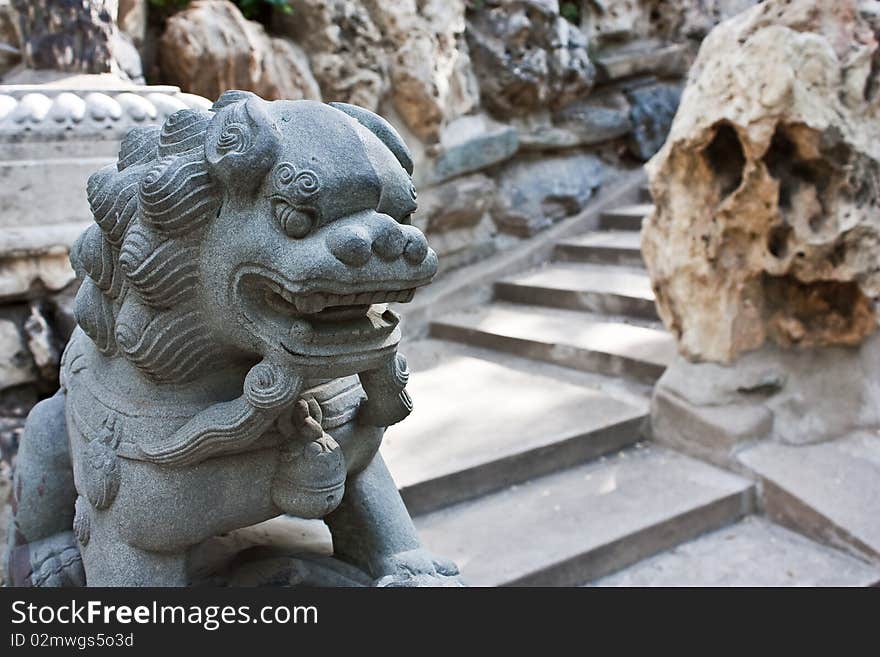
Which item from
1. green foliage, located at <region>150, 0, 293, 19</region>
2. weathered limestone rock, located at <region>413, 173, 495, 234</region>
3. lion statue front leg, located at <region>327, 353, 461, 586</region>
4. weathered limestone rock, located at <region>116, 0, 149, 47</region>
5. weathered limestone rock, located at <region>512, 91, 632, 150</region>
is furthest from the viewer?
weathered limestone rock, located at <region>512, 91, 632, 150</region>

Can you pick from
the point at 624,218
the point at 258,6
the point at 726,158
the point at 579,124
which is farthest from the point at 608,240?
the point at 258,6

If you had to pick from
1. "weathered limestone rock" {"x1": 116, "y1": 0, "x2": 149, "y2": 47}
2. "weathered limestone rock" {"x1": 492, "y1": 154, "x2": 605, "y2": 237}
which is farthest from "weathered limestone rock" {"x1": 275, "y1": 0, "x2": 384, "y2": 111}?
"weathered limestone rock" {"x1": 492, "y1": 154, "x2": 605, "y2": 237}

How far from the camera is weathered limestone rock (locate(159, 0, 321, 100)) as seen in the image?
10.7 feet

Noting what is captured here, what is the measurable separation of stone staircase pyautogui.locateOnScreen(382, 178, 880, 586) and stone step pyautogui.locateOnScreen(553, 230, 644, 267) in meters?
0.46

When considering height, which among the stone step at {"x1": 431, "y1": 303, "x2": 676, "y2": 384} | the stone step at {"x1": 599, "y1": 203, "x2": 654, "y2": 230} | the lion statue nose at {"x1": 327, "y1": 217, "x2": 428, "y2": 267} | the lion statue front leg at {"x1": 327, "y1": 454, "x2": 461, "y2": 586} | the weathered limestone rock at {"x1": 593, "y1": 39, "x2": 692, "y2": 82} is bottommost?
the stone step at {"x1": 431, "y1": 303, "x2": 676, "y2": 384}

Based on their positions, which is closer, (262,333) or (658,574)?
(262,333)

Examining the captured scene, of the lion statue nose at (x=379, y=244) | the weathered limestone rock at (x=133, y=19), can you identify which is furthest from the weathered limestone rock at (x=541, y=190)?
the lion statue nose at (x=379, y=244)

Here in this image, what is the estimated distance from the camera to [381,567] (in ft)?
4.85

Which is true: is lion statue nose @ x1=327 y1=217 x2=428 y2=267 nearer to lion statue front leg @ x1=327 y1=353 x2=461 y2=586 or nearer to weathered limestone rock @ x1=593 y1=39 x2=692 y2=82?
lion statue front leg @ x1=327 y1=353 x2=461 y2=586

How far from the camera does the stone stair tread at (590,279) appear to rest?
4086 millimetres

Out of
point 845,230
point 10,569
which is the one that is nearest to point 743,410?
point 845,230

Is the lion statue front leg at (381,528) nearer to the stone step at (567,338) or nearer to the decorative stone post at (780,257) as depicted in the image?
the decorative stone post at (780,257)

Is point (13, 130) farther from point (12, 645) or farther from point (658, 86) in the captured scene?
point (658, 86)

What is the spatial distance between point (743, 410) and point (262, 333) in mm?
2250
